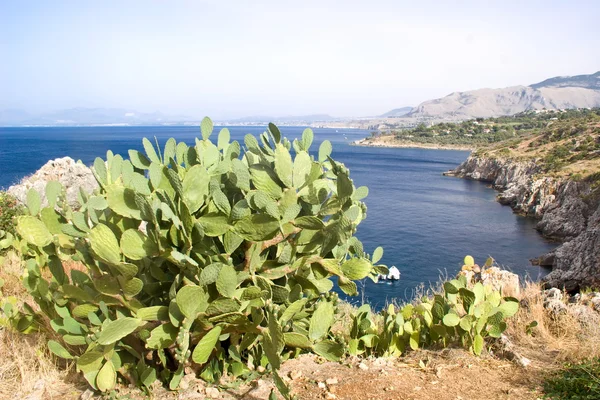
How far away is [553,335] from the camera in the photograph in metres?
3.55

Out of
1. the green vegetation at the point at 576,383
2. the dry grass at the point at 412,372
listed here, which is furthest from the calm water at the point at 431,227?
the green vegetation at the point at 576,383

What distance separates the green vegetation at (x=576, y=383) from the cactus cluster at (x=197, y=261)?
1211 mm

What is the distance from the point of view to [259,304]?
2.22 m

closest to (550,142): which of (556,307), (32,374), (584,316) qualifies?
(556,307)

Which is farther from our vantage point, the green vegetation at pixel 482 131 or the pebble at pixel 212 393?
the green vegetation at pixel 482 131

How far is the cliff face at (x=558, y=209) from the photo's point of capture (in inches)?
576

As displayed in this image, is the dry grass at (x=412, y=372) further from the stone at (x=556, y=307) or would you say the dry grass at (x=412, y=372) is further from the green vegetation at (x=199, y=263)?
the stone at (x=556, y=307)

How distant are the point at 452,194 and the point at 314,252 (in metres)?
45.0

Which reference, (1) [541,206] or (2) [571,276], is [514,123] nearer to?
(1) [541,206]

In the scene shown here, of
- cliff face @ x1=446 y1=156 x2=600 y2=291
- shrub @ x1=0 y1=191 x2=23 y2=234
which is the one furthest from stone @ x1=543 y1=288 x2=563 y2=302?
shrub @ x1=0 y1=191 x2=23 y2=234

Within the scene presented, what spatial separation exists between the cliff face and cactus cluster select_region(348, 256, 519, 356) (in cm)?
817

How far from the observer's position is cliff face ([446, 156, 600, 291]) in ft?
48.0

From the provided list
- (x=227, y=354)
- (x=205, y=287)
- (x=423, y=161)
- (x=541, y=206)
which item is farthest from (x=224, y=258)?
(x=423, y=161)

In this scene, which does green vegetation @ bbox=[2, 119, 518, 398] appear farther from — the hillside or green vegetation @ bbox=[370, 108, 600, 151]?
green vegetation @ bbox=[370, 108, 600, 151]
